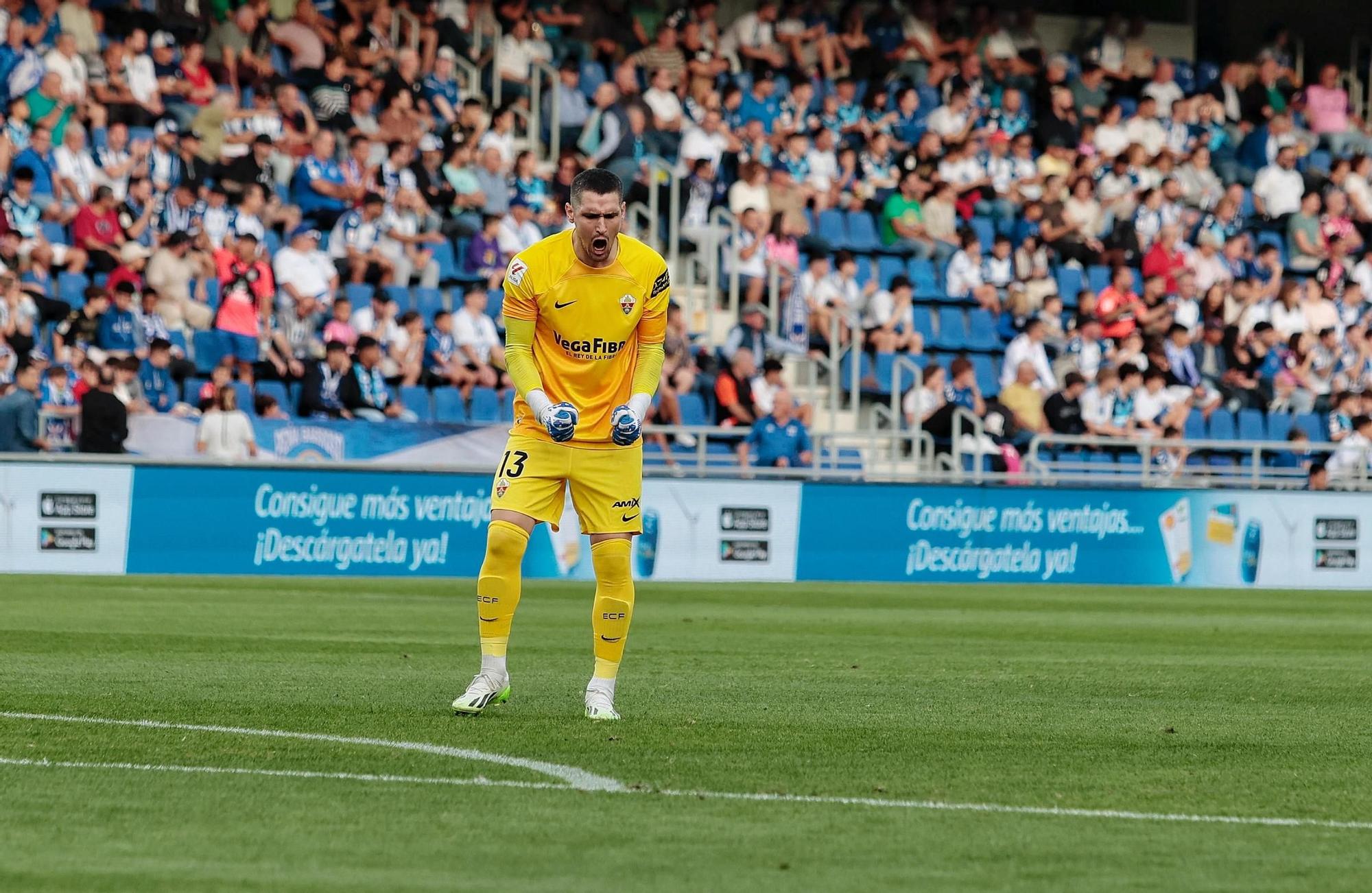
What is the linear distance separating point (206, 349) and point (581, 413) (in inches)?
560

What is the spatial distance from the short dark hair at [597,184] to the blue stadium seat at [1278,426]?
20529 millimetres

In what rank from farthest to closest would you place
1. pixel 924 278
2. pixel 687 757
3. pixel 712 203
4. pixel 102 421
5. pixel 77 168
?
pixel 924 278 → pixel 712 203 → pixel 77 168 → pixel 102 421 → pixel 687 757

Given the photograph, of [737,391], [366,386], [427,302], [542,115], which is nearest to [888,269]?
[737,391]

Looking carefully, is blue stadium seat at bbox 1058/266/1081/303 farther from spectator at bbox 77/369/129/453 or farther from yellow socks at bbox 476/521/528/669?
yellow socks at bbox 476/521/528/669

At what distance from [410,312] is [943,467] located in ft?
20.2

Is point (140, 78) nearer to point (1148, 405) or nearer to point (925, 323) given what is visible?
point (925, 323)

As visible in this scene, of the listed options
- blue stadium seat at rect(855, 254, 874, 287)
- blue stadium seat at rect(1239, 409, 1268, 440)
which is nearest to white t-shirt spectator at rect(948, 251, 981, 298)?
blue stadium seat at rect(855, 254, 874, 287)

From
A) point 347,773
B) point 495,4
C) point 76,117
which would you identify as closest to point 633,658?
point 347,773

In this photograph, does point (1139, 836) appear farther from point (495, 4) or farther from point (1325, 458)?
point (495, 4)

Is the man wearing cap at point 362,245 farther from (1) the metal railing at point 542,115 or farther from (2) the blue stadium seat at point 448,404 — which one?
(1) the metal railing at point 542,115

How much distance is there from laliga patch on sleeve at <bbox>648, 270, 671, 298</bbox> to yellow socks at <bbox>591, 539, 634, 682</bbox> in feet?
3.37

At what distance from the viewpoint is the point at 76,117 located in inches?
920

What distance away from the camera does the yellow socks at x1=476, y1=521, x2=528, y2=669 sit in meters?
8.85

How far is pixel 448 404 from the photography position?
76.9ft
